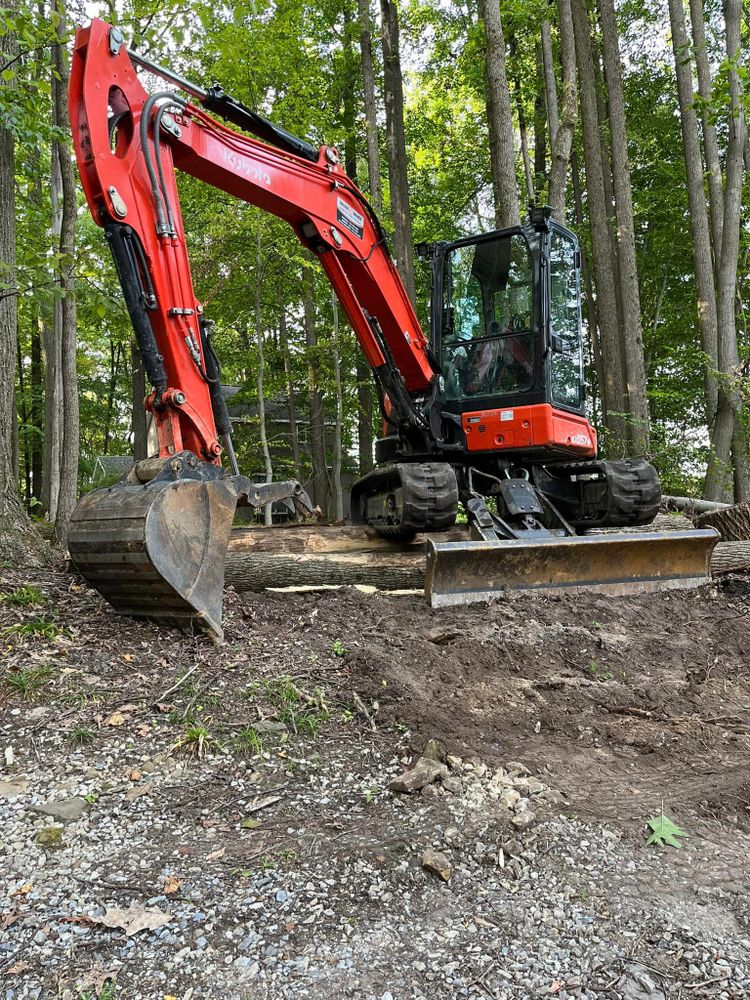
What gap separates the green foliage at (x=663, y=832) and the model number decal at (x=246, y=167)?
15.2 feet

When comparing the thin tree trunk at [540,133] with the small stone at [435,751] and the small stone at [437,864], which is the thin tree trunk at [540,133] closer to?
the small stone at [435,751]

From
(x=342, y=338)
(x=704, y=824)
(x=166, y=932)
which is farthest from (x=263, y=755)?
(x=342, y=338)

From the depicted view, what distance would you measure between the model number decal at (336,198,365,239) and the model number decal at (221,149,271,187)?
804 mm

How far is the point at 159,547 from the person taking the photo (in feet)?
12.3

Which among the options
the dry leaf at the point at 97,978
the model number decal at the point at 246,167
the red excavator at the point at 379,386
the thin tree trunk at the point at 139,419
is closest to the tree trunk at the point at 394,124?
the thin tree trunk at the point at 139,419

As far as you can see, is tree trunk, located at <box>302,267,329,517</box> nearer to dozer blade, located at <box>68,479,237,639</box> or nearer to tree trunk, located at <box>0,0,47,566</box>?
tree trunk, located at <box>0,0,47,566</box>

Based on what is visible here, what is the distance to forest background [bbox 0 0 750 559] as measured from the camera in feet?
23.6

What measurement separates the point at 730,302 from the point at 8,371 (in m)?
10.4

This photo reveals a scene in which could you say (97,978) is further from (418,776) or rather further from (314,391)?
(314,391)

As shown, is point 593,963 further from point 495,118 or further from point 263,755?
point 495,118

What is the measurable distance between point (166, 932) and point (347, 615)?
291 centimetres

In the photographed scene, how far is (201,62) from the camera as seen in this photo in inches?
447

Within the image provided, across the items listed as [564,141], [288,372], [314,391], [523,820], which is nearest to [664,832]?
[523,820]

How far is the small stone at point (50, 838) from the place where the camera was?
8.16 ft
